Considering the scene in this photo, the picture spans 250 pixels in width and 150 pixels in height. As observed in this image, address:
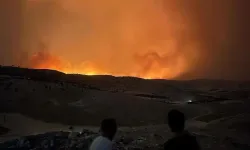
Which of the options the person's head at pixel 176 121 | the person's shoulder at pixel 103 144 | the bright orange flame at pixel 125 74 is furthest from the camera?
the bright orange flame at pixel 125 74

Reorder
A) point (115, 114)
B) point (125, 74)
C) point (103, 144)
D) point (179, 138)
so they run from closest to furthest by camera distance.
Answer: point (179, 138) < point (103, 144) < point (115, 114) < point (125, 74)

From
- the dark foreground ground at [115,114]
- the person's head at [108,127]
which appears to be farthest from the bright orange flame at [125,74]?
the person's head at [108,127]

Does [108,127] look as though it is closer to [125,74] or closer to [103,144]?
[103,144]

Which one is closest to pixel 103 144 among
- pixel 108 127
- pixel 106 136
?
pixel 106 136

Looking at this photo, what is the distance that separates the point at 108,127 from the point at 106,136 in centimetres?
14

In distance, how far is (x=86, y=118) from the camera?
88.5 feet

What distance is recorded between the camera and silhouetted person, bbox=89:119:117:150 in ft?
20.7

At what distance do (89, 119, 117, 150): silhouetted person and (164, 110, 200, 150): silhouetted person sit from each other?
868 millimetres

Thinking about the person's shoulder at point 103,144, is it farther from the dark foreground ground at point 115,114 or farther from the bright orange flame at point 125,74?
the bright orange flame at point 125,74

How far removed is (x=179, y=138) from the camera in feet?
19.2

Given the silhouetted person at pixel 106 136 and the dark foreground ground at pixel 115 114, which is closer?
the silhouetted person at pixel 106 136

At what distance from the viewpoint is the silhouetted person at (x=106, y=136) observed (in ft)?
20.7

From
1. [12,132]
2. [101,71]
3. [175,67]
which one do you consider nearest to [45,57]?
[101,71]

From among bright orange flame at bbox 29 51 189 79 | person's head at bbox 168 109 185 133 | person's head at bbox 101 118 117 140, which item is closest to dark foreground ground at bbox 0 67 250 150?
person's head at bbox 101 118 117 140
